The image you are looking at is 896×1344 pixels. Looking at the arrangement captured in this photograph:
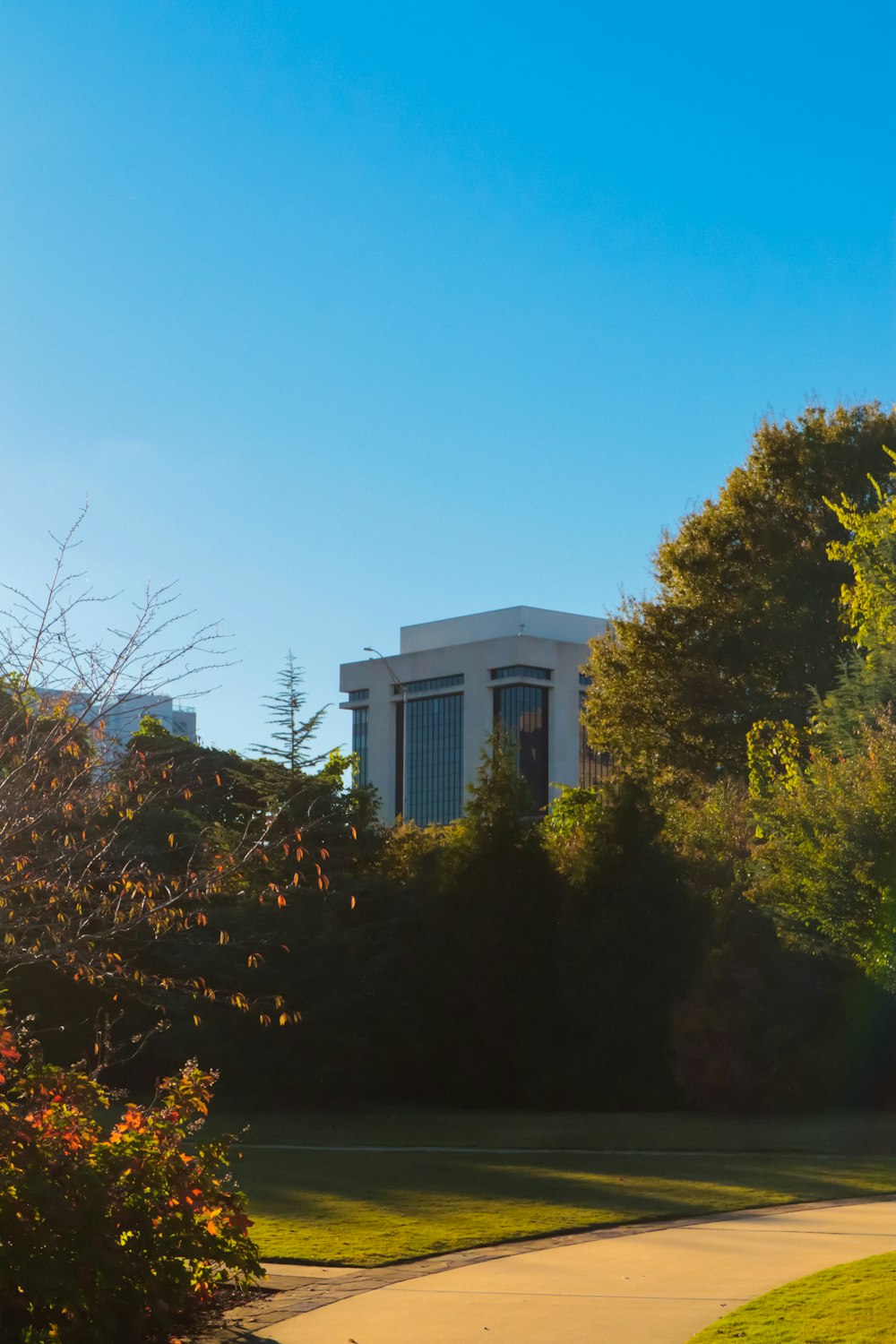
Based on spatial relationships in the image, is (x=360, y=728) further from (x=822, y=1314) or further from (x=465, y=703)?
(x=822, y=1314)

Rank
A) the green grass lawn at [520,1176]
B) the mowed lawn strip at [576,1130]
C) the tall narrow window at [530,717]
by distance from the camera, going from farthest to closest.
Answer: the tall narrow window at [530,717]
the mowed lawn strip at [576,1130]
the green grass lawn at [520,1176]

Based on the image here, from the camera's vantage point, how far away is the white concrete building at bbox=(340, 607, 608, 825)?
12912 centimetres

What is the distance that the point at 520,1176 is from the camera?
14.8 m

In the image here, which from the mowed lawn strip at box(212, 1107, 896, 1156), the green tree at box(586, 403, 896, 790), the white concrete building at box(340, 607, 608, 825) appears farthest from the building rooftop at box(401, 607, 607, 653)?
the mowed lawn strip at box(212, 1107, 896, 1156)

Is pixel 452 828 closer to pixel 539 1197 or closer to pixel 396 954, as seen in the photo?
pixel 396 954

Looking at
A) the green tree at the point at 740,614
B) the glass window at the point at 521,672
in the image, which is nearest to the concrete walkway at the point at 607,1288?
the green tree at the point at 740,614

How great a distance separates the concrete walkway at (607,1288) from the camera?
755cm

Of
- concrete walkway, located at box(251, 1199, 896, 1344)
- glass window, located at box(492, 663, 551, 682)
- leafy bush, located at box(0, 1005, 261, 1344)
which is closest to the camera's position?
leafy bush, located at box(0, 1005, 261, 1344)

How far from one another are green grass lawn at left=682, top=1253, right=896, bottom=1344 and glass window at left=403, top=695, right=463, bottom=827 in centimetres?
12300

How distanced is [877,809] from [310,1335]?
12.6 meters

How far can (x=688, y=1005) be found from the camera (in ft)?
78.2

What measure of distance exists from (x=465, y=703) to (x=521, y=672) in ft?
21.7

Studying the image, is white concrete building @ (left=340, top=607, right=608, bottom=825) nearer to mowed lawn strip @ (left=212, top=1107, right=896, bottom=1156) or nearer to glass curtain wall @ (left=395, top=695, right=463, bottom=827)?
glass curtain wall @ (left=395, top=695, right=463, bottom=827)

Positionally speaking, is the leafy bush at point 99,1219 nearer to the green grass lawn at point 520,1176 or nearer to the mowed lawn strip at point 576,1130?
the green grass lawn at point 520,1176
